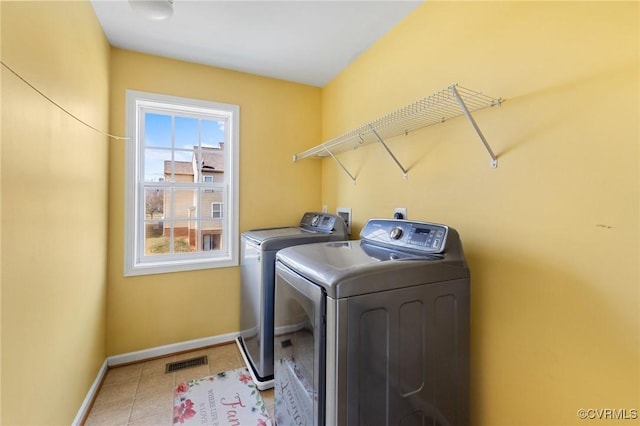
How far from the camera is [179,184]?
2.50 metres

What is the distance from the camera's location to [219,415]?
5.68 ft

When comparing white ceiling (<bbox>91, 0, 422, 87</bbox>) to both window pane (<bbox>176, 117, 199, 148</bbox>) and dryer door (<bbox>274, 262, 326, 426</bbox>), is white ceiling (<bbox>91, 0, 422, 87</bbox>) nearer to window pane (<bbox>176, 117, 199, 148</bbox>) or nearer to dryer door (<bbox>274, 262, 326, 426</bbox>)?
window pane (<bbox>176, 117, 199, 148</bbox>)

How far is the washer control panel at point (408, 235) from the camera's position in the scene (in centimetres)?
124

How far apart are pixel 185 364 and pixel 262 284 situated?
3.41 feet

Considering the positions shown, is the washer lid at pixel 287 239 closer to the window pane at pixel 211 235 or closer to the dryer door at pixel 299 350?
the dryer door at pixel 299 350

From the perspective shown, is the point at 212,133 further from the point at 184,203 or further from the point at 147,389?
the point at 147,389

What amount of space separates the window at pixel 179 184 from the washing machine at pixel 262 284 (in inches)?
18.3

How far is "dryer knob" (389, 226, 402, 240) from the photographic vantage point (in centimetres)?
143

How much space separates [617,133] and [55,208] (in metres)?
2.24

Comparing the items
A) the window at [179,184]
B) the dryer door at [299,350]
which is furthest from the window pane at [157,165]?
the dryer door at [299,350]

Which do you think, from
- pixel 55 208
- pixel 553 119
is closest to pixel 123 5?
pixel 55 208

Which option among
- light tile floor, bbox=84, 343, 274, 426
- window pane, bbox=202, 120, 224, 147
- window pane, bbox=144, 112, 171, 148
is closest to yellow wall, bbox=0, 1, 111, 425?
light tile floor, bbox=84, 343, 274, 426

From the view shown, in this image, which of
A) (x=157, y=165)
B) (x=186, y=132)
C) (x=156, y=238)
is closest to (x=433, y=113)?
(x=186, y=132)

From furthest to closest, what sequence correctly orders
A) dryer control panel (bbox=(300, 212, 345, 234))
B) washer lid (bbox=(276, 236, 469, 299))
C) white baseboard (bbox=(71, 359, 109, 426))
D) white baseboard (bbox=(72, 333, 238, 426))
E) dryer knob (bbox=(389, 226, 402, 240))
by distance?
dryer control panel (bbox=(300, 212, 345, 234)) → white baseboard (bbox=(72, 333, 238, 426)) → white baseboard (bbox=(71, 359, 109, 426)) → dryer knob (bbox=(389, 226, 402, 240)) → washer lid (bbox=(276, 236, 469, 299))
